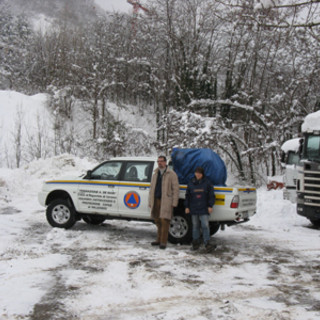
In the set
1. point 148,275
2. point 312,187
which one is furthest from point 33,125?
point 148,275

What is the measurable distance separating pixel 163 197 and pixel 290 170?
9.68 m

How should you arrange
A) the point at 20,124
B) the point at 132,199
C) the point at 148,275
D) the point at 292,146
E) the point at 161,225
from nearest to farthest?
the point at 148,275 < the point at 161,225 < the point at 132,199 < the point at 292,146 < the point at 20,124

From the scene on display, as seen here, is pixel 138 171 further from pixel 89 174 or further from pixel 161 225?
pixel 161 225

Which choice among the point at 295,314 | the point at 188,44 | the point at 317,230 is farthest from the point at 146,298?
the point at 188,44

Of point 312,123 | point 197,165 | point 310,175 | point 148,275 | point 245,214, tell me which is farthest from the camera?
point 312,123

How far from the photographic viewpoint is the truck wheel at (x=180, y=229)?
320 inches

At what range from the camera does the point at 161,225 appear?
25.9 ft

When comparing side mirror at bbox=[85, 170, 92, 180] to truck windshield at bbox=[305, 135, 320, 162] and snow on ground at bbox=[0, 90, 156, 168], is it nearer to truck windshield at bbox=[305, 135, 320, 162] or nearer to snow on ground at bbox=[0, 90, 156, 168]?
truck windshield at bbox=[305, 135, 320, 162]

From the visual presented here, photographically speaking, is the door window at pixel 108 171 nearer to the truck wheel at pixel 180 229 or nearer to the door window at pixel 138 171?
the door window at pixel 138 171

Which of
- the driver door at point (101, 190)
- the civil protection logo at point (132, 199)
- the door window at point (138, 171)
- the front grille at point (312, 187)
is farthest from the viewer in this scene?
the front grille at point (312, 187)

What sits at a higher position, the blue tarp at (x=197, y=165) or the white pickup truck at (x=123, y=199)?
the blue tarp at (x=197, y=165)

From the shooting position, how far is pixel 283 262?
6.93m

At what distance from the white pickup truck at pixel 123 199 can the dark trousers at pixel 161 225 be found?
1.30ft

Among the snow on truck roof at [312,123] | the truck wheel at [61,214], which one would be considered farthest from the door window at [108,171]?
the snow on truck roof at [312,123]
